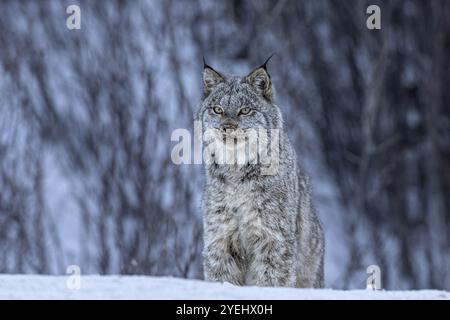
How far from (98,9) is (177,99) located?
79.7 inches

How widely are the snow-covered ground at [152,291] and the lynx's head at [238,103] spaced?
1.68m

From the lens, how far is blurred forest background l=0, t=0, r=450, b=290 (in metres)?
14.1

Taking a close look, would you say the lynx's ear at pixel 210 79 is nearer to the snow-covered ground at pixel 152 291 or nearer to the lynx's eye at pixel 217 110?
the lynx's eye at pixel 217 110

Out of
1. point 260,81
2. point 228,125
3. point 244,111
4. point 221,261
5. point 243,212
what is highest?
point 260,81

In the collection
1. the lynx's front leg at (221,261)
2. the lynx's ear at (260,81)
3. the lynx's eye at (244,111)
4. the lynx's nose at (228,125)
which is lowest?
the lynx's front leg at (221,261)

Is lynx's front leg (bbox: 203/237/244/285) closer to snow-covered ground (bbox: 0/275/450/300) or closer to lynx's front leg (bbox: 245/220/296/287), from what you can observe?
lynx's front leg (bbox: 245/220/296/287)

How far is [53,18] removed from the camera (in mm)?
16562

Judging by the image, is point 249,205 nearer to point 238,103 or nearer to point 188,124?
point 238,103

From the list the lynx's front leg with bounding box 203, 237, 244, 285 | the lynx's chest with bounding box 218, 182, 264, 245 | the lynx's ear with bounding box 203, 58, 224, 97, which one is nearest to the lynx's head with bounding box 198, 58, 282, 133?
the lynx's ear with bounding box 203, 58, 224, 97

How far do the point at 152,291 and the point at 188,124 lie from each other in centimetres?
860

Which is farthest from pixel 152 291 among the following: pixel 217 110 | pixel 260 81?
pixel 260 81

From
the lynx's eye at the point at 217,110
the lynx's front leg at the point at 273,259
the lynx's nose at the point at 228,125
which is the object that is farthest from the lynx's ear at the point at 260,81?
the lynx's front leg at the point at 273,259

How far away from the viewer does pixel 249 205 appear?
7965 mm

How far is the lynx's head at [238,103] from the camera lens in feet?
26.4
